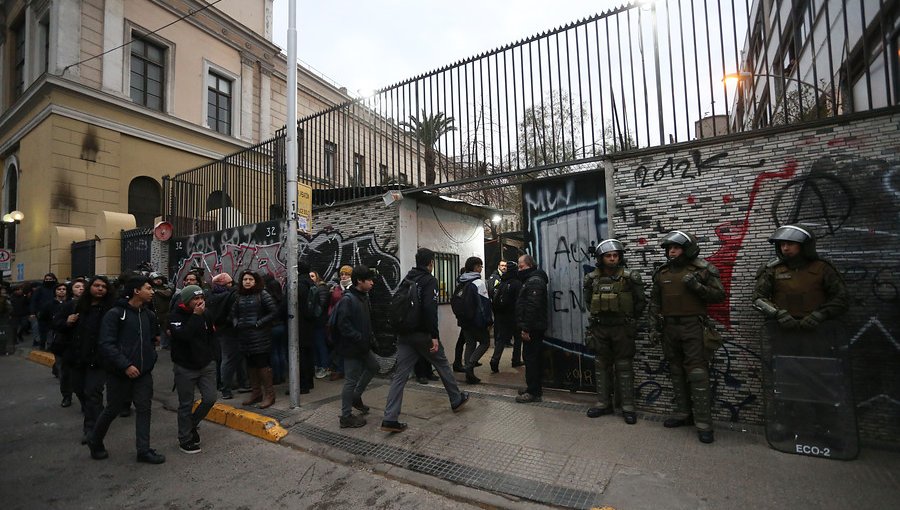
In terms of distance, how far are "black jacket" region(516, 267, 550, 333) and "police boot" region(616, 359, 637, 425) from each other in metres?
1.03

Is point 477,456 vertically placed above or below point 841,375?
below

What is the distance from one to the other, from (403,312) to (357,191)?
12.4ft

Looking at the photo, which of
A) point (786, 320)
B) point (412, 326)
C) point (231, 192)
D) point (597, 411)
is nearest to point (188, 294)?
point (412, 326)

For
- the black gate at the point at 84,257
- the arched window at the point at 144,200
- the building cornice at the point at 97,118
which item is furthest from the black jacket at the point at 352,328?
the building cornice at the point at 97,118

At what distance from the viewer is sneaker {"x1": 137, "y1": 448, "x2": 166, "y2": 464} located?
4195mm

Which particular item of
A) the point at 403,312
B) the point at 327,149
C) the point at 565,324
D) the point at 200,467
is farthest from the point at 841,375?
the point at 327,149

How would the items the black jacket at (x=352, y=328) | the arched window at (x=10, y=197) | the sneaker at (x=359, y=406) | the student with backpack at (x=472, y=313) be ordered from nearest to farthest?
the black jacket at (x=352, y=328) < the sneaker at (x=359, y=406) < the student with backpack at (x=472, y=313) < the arched window at (x=10, y=197)

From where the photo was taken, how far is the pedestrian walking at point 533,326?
547 centimetres

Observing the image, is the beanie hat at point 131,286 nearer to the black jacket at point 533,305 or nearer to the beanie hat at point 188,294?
the beanie hat at point 188,294

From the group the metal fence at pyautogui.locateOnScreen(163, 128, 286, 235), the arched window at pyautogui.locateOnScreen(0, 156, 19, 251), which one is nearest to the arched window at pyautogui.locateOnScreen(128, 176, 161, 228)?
the metal fence at pyautogui.locateOnScreen(163, 128, 286, 235)

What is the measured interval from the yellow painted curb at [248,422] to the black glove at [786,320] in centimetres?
502

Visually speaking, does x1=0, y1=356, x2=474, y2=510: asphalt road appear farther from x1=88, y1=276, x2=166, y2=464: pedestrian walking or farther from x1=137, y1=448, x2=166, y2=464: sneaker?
x1=88, y1=276, x2=166, y2=464: pedestrian walking

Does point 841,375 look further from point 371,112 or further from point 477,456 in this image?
point 371,112

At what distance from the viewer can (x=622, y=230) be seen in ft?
17.0
